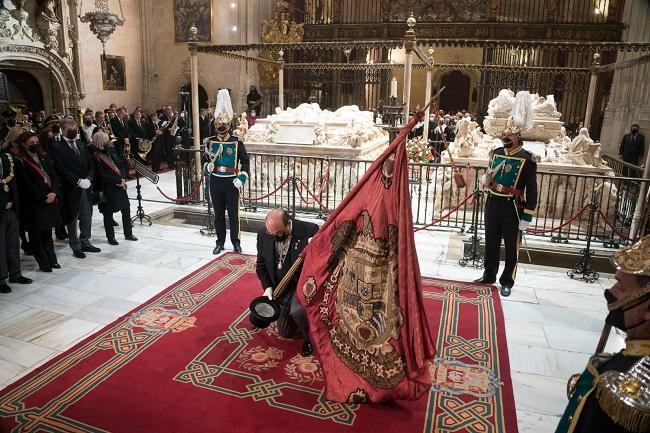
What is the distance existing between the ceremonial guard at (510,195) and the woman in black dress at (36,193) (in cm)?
545

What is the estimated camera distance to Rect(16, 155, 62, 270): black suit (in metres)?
5.82

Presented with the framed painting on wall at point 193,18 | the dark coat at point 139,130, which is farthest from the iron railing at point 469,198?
the framed painting on wall at point 193,18

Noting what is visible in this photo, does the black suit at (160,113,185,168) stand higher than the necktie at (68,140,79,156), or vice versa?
the necktie at (68,140,79,156)

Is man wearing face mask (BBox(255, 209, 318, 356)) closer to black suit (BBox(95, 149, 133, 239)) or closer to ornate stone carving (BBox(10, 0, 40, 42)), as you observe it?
black suit (BBox(95, 149, 133, 239))

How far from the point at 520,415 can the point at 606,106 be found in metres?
16.8

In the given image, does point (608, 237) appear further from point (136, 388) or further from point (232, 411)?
point (136, 388)

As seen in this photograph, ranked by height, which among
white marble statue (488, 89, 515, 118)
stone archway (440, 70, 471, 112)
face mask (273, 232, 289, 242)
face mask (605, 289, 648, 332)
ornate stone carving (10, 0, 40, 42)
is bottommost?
face mask (273, 232, 289, 242)

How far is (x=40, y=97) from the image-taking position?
14.6 meters

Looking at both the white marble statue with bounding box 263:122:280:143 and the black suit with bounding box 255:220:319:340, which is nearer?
the black suit with bounding box 255:220:319:340

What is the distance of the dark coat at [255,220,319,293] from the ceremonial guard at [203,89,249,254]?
2532 millimetres

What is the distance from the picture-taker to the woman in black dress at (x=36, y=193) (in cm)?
582

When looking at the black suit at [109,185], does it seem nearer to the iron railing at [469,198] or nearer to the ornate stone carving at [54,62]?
the iron railing at [469,198]

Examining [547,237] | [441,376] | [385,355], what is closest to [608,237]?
[547,237]

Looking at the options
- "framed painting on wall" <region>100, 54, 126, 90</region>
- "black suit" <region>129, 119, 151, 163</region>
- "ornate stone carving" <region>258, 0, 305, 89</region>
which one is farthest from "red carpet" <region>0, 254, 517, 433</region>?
"ornate stone carving" <region>258, 0, 305, 89</region>
